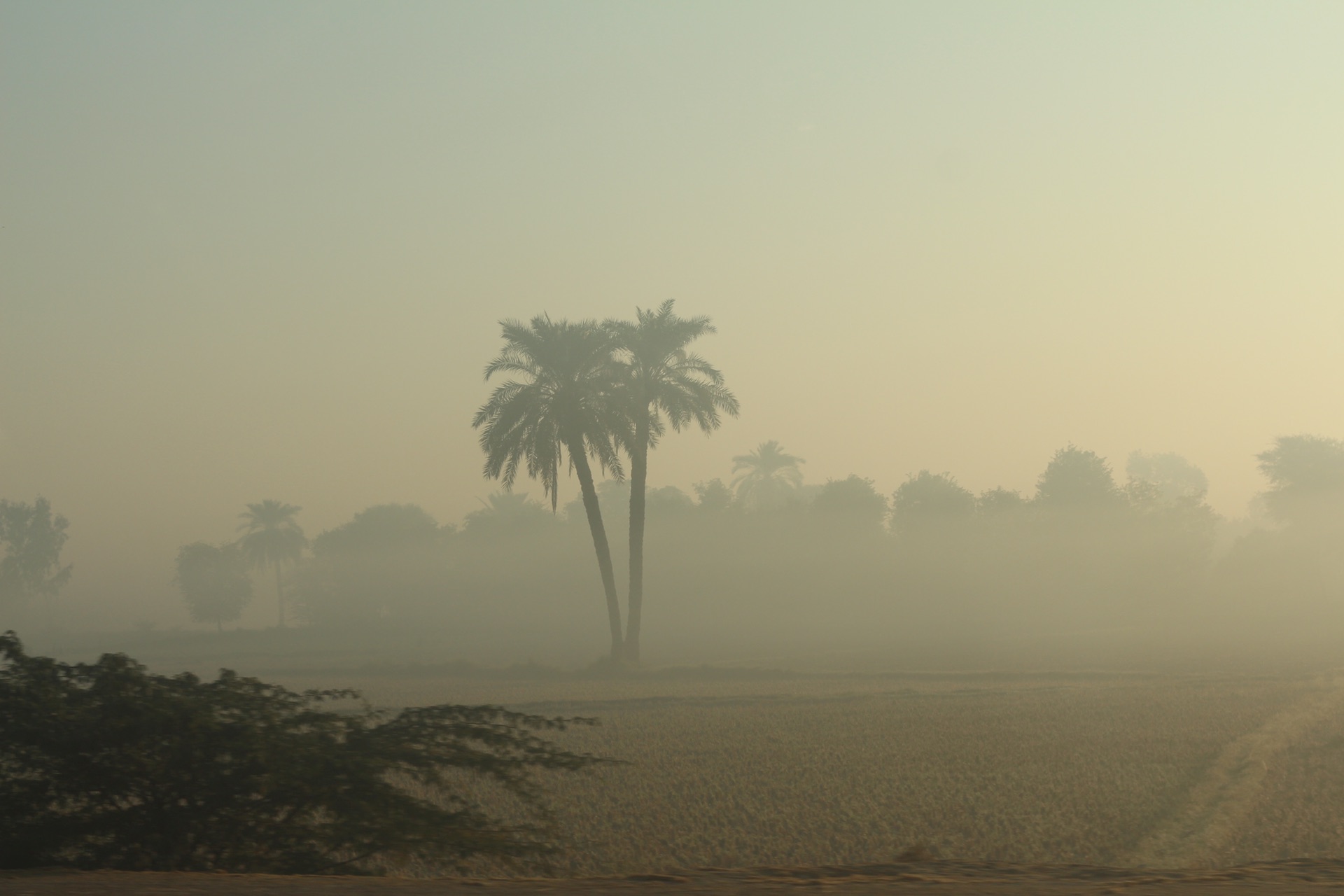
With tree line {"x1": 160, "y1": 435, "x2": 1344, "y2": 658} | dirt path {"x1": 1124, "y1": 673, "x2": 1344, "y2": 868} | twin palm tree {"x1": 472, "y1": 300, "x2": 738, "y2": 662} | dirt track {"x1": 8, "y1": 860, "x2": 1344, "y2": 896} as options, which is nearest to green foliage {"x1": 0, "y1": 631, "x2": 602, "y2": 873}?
dirt track {"x1": 8, "y1": 860, "x2": 1344, "y2": 896}

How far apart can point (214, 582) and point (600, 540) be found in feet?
251

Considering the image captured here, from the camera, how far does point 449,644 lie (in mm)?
75375

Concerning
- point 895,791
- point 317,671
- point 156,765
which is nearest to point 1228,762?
point 895,791

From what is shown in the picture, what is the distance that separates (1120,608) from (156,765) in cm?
6802

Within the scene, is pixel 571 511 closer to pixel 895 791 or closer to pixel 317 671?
pixel 317 671

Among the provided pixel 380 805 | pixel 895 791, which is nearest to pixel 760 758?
pixel 895 791

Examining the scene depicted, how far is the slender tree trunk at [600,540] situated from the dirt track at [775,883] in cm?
3285

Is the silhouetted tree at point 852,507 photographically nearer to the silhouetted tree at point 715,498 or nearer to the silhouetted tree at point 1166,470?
the silhouetted tree at point 715,498

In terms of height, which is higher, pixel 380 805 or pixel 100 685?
pixel 100 685

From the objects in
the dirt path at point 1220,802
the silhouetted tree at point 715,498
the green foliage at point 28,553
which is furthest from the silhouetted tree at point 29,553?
the dirt path at point 1220,802

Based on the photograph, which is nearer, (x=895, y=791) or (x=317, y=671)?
(x=895, y=791)

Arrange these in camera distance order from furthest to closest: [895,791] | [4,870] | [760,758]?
1. [760,758]
2. [895,791]
3. [4,870]

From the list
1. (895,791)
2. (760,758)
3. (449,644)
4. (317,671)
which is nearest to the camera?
(895,791)

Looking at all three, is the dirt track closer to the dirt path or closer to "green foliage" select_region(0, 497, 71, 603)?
the dirt path
